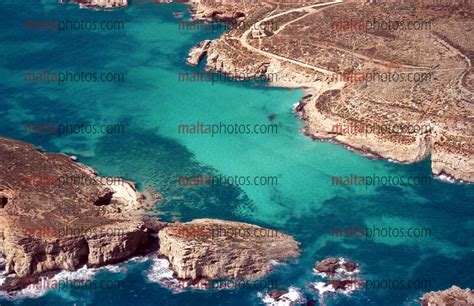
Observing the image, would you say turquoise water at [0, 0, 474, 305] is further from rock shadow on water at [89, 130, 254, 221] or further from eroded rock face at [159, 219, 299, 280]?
eroded rock face at [159, 219, 299, 280]

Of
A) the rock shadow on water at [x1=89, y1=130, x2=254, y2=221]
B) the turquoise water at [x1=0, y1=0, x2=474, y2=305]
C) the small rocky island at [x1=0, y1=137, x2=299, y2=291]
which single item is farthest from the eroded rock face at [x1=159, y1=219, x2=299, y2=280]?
the rock shadow on water at [x1=89, y1=130, x2=254, y2=221]

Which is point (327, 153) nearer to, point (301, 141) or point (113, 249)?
point (301, 141)

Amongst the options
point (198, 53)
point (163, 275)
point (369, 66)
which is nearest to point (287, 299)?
point (163, 275)

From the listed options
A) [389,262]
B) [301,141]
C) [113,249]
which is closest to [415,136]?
[301,141]

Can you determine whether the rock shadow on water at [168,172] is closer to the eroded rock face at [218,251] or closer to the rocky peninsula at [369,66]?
the eroded rock face at [218,251]

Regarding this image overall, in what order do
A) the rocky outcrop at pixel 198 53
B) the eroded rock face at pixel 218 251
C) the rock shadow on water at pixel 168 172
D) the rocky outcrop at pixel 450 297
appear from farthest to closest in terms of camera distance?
1. the rocky outcrop at pixel 198 53
2. the rock shadow on water at pixel 168 172
3. the eroded rock face at pixel 218 251
4. the rocky outcrop at pixel 450 297

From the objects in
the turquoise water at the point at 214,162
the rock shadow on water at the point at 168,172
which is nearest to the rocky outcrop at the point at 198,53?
the turquoise water at the point at 214,162

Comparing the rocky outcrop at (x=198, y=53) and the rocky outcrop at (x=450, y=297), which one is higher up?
the rocky outcrop at (x=198, y=53)
